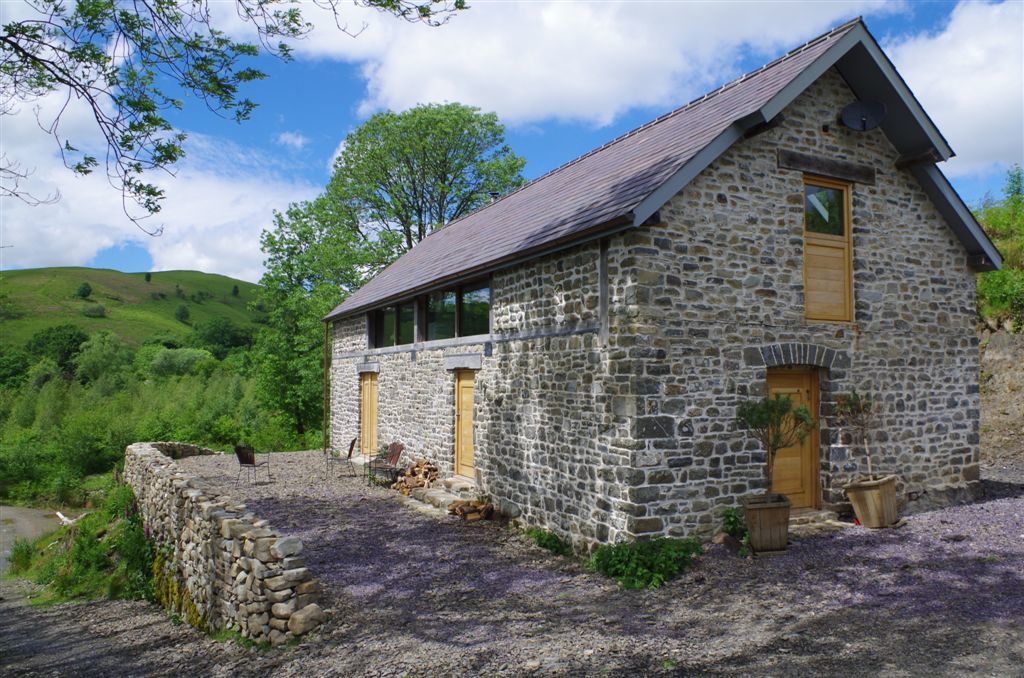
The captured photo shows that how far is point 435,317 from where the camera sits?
12.8 m

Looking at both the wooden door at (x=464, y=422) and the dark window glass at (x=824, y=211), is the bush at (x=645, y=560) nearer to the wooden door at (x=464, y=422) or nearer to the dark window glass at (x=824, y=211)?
the wooden door at (x=464, y=422)

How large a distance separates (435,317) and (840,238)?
23.4ft

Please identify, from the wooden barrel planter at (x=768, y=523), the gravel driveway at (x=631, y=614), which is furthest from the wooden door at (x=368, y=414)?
the wooden barrel planter at (x=768, y=523)

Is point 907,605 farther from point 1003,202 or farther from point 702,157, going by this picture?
point 1003,202

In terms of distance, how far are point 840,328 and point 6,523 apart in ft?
73.4

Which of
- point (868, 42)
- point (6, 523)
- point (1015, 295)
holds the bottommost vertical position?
point (6, 523)

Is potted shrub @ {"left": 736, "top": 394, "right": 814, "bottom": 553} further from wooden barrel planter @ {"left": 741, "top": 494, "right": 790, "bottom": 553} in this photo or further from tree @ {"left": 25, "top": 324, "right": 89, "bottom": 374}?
tree @ {"left": 25, "top": 324, "right": 89, "bottom": 374}

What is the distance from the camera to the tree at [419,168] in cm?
2606

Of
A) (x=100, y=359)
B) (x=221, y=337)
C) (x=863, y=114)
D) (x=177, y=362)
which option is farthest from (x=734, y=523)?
(x=221, y=337)

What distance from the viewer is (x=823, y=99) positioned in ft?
29.4

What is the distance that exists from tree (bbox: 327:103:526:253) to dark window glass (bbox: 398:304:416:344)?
12.3m

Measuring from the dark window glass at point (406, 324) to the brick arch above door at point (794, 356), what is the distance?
7403mm

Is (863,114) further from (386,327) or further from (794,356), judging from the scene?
(386,327)

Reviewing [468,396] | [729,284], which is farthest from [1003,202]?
[468,396]
